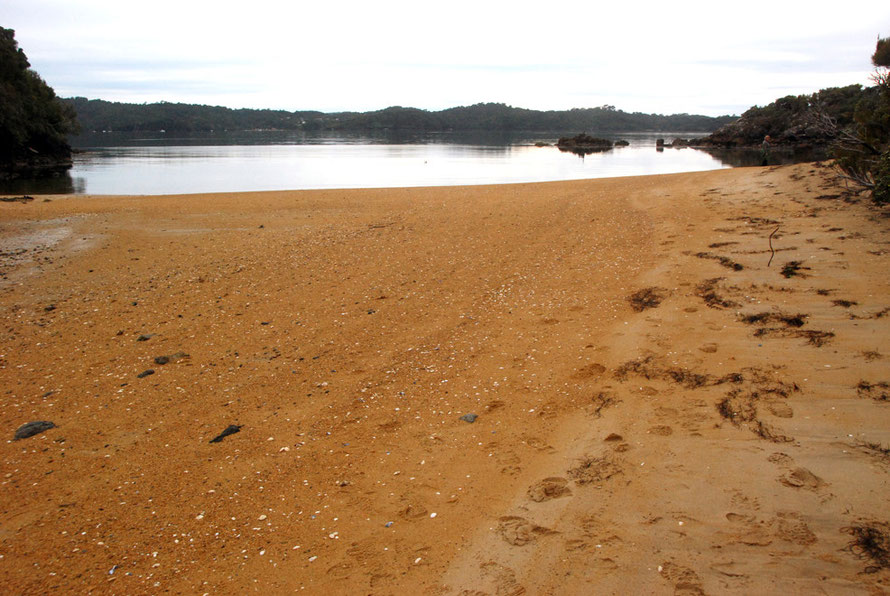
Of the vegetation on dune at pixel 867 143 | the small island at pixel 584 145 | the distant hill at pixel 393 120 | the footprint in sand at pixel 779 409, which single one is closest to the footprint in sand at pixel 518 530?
the footprint in sand at pixel 779 409

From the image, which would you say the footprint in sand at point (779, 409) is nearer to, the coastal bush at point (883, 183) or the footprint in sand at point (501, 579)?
the footprint in sand at point (501, 579)

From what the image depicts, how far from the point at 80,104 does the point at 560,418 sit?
182 m

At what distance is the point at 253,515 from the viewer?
143 inches

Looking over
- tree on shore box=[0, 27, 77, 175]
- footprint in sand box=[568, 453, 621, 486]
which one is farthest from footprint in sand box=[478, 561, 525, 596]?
tree on shore box=[0, 27, 77, 175]

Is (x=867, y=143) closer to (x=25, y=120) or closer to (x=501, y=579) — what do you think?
(x=501, y=579)

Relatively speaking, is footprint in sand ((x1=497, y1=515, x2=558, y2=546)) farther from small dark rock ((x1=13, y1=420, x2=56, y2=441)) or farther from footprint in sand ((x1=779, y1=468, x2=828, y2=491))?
small dark rock ((x1=13, y1=420, x2=56, y2=441))

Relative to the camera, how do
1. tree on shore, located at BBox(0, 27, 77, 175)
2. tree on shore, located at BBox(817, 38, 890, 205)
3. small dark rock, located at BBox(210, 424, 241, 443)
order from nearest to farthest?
small dark rock, located at BBox(210, 424, 241, 443) < tree on shore, located at BBox(817, 38, 890, 205) < tree on shore, located at BBox(0, 27, 77, 175)

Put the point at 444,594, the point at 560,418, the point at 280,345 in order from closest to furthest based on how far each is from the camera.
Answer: the point at 444,594 < the point at 560,418 < the point at 280,345

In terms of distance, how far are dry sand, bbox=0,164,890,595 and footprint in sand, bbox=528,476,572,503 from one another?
0.8 inches

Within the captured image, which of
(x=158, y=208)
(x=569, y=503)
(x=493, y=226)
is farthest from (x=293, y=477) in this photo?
(x=158, y=208)

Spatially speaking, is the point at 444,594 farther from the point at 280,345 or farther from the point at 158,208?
the point at 158,208

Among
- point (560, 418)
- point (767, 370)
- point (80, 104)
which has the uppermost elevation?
point (80, 104)

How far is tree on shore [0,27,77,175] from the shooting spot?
43322 mm

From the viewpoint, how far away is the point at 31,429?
4727mm
